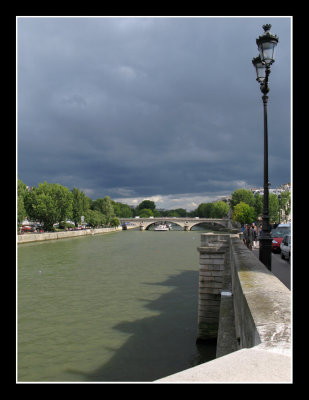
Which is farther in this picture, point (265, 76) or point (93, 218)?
point (93, 218)

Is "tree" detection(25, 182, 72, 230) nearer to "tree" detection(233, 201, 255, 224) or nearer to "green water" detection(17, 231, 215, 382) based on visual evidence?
"tree" detection(233, 201, 255, 224)

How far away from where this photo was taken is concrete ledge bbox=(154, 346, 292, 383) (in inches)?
64.0

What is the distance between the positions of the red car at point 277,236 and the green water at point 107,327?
5177 mm

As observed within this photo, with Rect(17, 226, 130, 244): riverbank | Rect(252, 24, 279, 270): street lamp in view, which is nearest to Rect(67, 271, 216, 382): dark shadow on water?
Rect(252, 24, 279, 270): street lamp

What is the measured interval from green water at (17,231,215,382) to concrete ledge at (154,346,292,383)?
7.11 m

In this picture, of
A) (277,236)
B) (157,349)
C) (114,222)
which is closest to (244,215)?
(114,222)

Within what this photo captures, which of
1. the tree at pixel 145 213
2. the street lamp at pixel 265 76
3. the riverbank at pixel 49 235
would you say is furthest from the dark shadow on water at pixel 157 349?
the tree at pixel 145 213

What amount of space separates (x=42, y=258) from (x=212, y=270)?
24.6 metres

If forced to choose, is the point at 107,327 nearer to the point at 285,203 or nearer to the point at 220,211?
the point at 285,203

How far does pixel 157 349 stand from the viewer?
9.98m

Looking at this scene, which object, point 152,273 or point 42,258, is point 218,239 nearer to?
point 152,273

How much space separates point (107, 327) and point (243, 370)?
36.0ft
